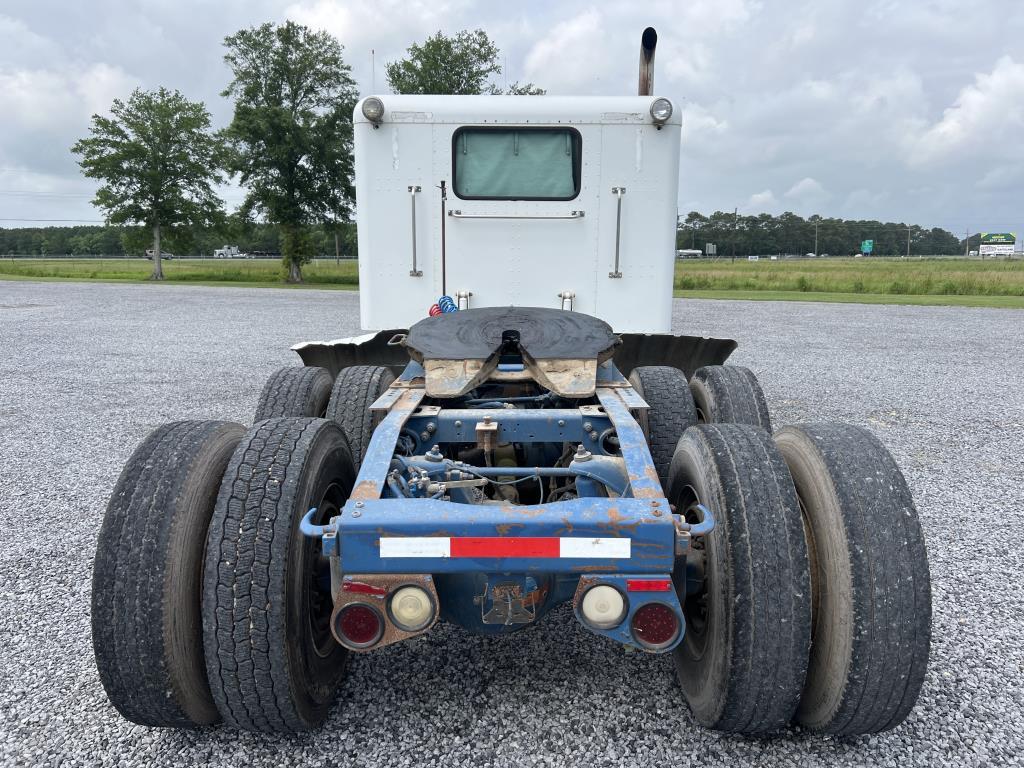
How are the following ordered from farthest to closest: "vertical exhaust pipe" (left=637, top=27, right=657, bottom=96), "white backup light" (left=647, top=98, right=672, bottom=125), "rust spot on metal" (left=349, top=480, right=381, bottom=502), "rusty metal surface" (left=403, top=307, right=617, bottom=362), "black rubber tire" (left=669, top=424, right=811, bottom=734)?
"vertical exhaust pipe" (left=637, top=27, right=657, bottom=96) < "white backup light" (left=647, top=98, right=672, bottom=125) < "rusty metal surface" (left=403, top=307, right=617, bottom=362) < "rust spot on metal" (left=349, top=480, right=381, bottom=502) < "black rubber tire" (left=669, top=424, right=811, bottom=734)

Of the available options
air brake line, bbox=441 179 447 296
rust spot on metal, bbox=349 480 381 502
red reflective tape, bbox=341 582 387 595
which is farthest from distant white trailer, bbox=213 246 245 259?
red reflective tape, bbox=341 582 387 595

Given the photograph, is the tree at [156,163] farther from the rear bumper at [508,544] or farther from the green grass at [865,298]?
the rear bumper at [508,544]

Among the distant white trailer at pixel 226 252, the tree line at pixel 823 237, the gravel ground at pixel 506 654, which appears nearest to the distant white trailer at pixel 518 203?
the gravel ground at pixel 506 654

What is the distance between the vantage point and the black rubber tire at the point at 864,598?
227 centimetres

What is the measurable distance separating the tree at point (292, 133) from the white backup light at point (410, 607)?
112ft

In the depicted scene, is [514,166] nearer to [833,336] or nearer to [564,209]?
[564,209]

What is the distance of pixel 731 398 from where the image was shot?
4.29 metres

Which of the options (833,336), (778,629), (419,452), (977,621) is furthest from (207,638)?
(833,336)

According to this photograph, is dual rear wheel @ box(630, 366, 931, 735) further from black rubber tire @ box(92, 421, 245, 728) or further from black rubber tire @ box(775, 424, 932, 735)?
black rubber tire @ box(92, 421, 245, 728)

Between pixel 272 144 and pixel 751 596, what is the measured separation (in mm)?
35046

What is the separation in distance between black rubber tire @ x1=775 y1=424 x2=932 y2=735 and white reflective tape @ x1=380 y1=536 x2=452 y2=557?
127cm

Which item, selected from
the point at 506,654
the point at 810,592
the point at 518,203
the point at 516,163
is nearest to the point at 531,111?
the point at 516,163

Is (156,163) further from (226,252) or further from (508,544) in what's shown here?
(226,252)

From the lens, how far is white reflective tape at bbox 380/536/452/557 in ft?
7.04
